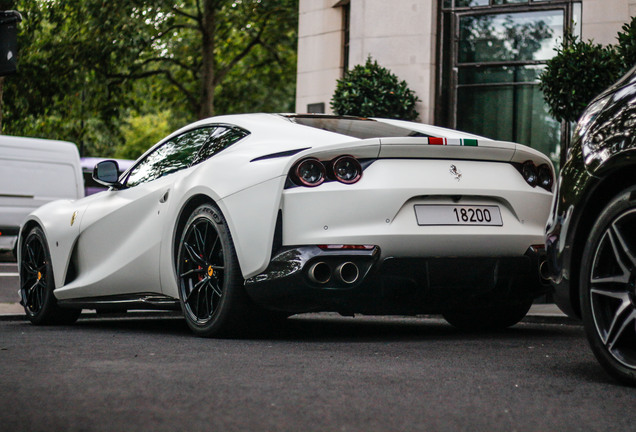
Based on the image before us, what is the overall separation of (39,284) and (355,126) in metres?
2.92

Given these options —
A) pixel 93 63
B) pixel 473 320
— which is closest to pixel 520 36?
pixel 473 320

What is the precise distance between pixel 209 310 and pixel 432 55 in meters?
10.2

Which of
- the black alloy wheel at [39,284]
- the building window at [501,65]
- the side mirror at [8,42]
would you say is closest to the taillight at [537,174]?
the black alloy wheel at [39,284]

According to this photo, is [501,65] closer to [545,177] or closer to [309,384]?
[545,177]

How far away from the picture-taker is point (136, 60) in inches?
1121

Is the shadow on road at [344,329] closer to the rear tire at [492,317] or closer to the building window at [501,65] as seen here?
the rear tire at [492,317]

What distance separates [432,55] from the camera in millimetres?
15570

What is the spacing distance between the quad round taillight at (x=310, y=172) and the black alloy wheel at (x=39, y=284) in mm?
2840

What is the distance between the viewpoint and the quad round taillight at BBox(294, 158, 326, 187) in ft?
18.4

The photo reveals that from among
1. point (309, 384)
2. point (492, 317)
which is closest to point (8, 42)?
point (492, 317)

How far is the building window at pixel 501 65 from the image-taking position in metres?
14.5

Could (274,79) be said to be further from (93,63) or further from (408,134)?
(408,134)

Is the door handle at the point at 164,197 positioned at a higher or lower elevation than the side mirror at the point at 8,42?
lower

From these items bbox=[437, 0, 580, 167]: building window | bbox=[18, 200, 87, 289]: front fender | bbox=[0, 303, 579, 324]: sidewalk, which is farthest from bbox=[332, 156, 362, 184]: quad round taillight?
bbox=[437, 0, 580, 167]: building window
